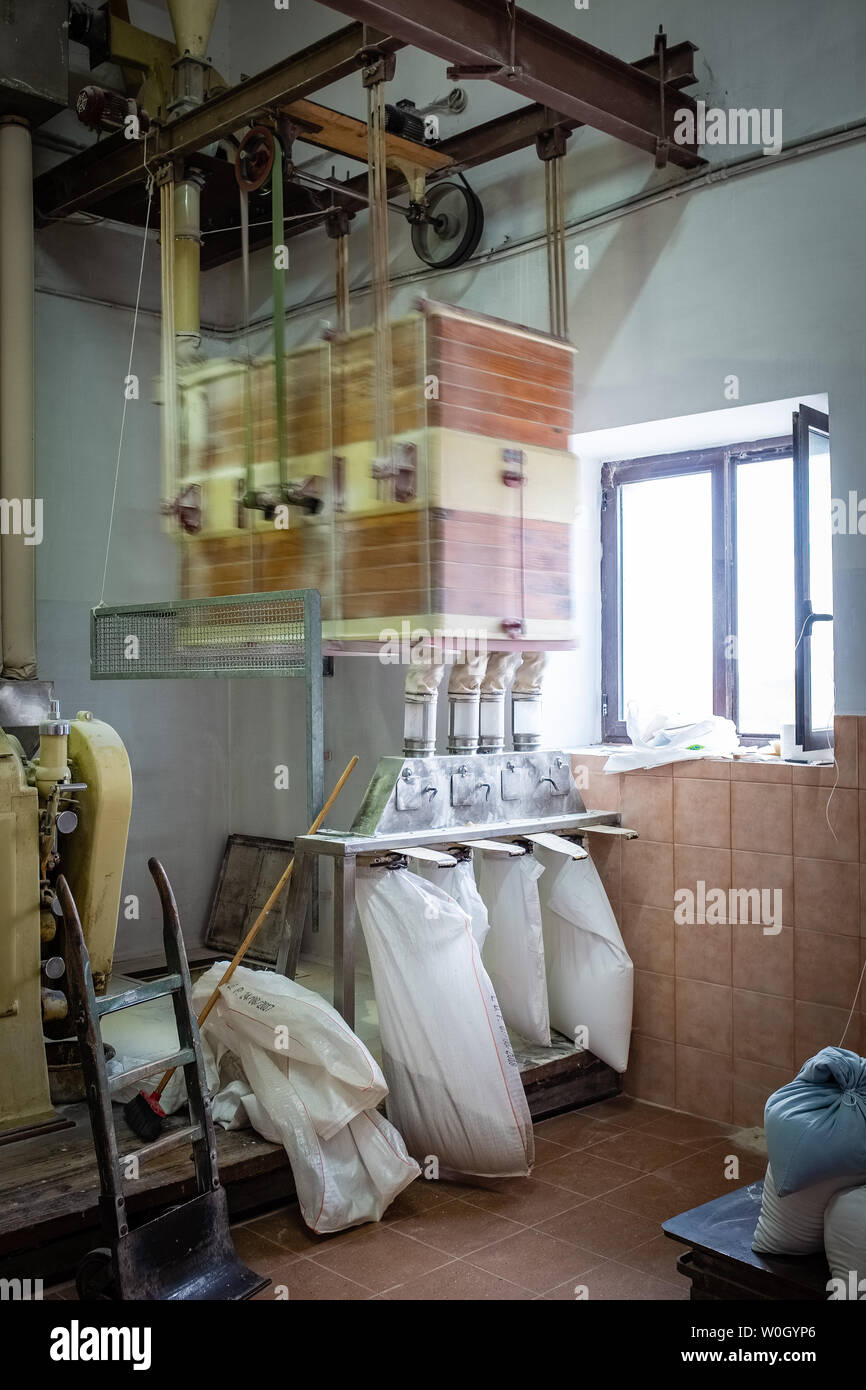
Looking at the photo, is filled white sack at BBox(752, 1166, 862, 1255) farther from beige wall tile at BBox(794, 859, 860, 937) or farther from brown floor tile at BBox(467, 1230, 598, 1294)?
beige wall tile at BBox(794, 859, 860, 937)

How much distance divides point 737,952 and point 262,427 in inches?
100

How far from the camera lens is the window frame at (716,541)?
479 centimetres

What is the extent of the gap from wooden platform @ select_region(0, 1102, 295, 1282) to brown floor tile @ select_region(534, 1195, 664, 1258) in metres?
0.82

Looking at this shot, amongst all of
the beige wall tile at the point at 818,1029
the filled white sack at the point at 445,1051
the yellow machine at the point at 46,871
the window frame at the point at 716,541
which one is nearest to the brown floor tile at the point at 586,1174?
the filled white sack at the point at 445,1051

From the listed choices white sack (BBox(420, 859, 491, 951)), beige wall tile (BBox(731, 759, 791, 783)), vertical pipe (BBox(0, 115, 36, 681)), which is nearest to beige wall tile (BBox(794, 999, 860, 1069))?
beige wall tile (BBox(731, 759, 791, 783))

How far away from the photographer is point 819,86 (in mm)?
4027

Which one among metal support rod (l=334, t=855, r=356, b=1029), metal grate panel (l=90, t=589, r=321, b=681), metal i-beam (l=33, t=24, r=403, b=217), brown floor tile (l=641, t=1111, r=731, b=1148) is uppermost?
metal i-beam (l=33, t=24, r=403, b=217)

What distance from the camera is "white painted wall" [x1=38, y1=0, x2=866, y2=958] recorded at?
13.1ft

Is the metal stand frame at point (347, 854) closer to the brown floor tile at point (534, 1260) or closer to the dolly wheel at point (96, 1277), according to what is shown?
the brown floor tile at point (534, 1260)

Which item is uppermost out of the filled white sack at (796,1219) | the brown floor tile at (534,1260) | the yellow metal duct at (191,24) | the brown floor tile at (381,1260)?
the yellow metal duct at (191,24)

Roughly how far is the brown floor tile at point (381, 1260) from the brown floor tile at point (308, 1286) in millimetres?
26

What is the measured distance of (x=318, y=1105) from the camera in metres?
3.50

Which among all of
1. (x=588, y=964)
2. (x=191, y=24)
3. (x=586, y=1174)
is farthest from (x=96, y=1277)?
(x=191, y=24)

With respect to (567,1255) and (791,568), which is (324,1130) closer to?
(567,1255)
